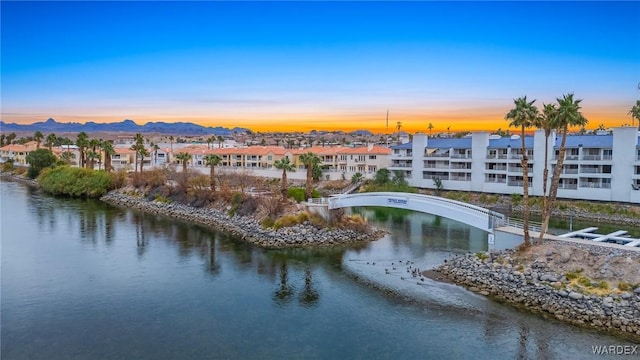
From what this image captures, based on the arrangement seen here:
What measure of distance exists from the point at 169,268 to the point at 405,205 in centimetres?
1826

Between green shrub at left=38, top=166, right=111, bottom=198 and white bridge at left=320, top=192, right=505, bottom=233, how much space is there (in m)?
44.6

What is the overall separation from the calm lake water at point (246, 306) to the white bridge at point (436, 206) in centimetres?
354

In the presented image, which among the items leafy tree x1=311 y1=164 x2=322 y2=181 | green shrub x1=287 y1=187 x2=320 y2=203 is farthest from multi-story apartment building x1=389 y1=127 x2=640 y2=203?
green shrub x1=287 y1=187 x2=320 y2=203

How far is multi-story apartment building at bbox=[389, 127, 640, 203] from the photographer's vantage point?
54.9 m

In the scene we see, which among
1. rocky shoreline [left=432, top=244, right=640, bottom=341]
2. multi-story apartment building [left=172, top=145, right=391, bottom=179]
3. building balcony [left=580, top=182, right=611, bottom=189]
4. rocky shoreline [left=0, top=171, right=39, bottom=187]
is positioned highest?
multi-story apartment building [left=172, top=145, right=391, bottom=179]

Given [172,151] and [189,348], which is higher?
[172,151]

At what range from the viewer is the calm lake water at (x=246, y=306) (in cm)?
2305

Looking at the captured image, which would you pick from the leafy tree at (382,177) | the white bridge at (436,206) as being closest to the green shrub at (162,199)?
the white bridge at (436,206)

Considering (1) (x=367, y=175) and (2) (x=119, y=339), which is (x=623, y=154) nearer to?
(1) (x=367, y=175)

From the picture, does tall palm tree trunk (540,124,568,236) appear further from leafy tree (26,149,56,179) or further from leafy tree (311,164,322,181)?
leafy tree (26,149,56,179)

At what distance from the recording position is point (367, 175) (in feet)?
257

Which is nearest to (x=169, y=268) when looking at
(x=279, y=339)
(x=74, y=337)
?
(x=74, y=337)

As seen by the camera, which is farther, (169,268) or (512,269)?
(169,268)

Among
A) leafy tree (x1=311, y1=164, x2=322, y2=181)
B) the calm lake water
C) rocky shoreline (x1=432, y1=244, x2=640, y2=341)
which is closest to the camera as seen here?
the calm lake water
